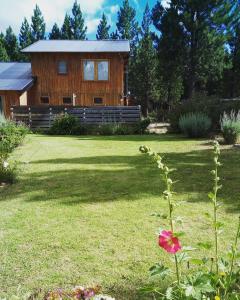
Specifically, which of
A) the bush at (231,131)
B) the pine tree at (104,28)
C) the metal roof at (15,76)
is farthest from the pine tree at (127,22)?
the bush at (231,131)

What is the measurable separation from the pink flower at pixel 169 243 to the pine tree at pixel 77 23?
161ft

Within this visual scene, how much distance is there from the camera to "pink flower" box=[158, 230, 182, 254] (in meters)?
1.80

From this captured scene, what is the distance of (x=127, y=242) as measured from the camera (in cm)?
390

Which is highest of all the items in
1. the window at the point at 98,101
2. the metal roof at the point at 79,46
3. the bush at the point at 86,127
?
the metal roof at the point at 79,46

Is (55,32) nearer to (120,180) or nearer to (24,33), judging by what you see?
(24,33)

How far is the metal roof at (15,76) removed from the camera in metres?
23.2

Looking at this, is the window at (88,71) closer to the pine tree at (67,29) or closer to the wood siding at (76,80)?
the wood siding at (76,80)

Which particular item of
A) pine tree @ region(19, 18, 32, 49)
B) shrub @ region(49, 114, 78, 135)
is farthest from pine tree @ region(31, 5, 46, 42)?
shrub @ region(49, 114, 78, 135)

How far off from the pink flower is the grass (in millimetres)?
1259

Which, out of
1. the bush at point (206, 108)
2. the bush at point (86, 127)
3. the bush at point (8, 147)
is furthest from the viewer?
the bush at point (86, 127)


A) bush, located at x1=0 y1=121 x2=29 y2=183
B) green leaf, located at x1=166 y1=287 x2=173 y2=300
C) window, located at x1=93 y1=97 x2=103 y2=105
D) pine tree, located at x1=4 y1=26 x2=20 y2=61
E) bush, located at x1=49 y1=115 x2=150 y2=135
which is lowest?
bush, located at x1=49 y1=115 x2=150 y2=135

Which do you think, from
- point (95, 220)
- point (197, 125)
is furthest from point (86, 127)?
point (95, 220)

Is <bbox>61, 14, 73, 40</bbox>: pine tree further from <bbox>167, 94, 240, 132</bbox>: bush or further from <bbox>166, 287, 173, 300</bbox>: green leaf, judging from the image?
<bbox>166, 287, 173, 300</bbox>: green leaf

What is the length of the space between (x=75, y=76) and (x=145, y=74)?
16506 millimetres
